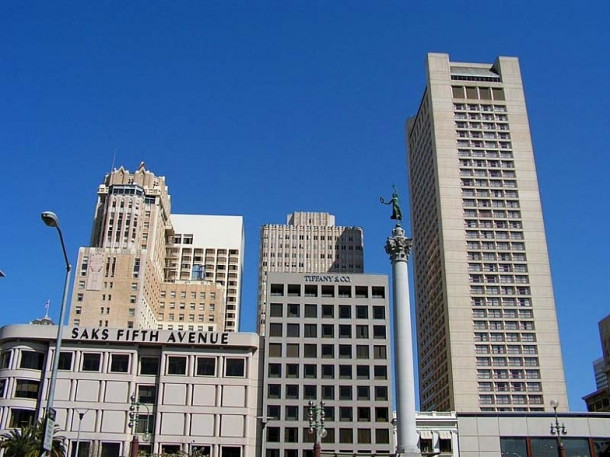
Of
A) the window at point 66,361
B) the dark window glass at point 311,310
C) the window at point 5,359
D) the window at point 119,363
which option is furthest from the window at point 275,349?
the window at point 5,359

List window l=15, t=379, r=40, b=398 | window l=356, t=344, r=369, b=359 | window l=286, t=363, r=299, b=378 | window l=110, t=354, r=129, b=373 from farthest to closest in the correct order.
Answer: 1. window l=356, t=344, r=369, b=359
2. window l=286, t=363, r=299, b=378
3. window l=110, t=354, r=129, b=373
4. window l=15, t=379, r=40, b=398

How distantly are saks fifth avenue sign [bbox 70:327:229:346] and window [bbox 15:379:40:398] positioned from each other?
9502 mm

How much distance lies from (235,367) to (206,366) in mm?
4580

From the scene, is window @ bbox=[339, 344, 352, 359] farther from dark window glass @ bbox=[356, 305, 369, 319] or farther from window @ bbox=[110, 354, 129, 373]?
window @ bbox=[110, 354, 129, 373]

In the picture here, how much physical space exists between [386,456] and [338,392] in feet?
40.4

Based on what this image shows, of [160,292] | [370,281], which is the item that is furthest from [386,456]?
[160,292]

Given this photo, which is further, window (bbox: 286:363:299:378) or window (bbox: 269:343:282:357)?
window (bbox: 269:343:282:357)

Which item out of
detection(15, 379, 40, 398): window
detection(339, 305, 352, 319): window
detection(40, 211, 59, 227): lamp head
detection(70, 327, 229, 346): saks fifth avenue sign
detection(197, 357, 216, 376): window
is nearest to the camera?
detection(40, 211, 59, 227): lamp head

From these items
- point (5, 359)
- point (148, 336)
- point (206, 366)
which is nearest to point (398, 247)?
point (206, 366)

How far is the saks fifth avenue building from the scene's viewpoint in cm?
10038

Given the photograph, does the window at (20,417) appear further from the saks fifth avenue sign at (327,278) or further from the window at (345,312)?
the window at (345,312)

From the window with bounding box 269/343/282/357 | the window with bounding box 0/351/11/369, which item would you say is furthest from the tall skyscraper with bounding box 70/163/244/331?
the window with bounding box 269/343/282/357

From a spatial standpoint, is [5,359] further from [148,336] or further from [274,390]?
[274,390]

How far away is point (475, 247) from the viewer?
507ft
